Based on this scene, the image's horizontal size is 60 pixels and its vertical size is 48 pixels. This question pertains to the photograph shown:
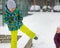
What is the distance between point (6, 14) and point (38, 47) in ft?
8.60

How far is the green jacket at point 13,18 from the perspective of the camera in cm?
638

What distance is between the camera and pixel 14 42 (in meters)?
6.41

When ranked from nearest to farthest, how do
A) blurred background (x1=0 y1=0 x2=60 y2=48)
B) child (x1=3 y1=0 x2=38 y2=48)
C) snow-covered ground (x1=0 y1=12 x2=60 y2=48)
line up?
child (x1=3 y1=0 x2=38 y2=48) → snow-covered ground (x1=0 y1=12 x2=60 y2=48) → blurred background (x1=0 y1=0 x2=60 y2=48)

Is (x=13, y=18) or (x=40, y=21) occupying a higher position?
(x=13, y=18)

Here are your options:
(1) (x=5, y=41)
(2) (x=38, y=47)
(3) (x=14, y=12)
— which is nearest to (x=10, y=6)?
(3) (x=14, y=12)

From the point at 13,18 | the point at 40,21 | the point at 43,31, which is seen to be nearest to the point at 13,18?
the point at 13,18

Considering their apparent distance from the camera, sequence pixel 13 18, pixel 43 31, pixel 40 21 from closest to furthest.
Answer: pixel 13 18
pixel 43 31
pixel 40 21

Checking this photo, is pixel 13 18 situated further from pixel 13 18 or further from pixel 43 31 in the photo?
pixel 43 31

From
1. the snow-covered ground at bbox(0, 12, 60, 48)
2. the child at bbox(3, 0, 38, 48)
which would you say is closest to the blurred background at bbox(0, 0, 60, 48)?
the snow-covered ground at bbox(0, 12, 60, 48)

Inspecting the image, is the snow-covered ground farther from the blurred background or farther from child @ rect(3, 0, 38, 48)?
child @ rect(3, 0, 38, 48)

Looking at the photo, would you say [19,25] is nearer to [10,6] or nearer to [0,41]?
[10,6]

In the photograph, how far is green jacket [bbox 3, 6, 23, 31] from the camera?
6375mm

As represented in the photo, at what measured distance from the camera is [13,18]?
252 inches

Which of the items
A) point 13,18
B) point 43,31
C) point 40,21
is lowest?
point 40,21
